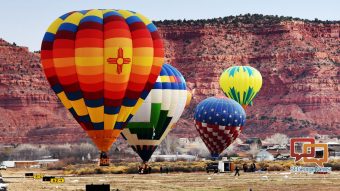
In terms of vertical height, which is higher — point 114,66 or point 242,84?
point 242,84

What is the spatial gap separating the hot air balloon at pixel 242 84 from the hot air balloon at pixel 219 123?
28.7 meters

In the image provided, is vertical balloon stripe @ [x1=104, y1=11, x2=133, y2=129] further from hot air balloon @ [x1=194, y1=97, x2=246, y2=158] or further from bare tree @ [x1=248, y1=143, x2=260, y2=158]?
bare tree @ [x1=248, y1=143, x2=260, y2=158]

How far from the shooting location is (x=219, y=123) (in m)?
91.8

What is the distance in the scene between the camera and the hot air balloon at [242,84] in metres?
123

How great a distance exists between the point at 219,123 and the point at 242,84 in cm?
3237

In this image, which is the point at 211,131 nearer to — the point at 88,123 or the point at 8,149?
the point at 88,123

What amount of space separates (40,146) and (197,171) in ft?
Result: 323

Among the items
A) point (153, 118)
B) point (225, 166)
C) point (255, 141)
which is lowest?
point (225, 166)

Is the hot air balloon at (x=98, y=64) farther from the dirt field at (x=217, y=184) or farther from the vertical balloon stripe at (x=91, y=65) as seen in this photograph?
the dirt field at (x=217, y=184)

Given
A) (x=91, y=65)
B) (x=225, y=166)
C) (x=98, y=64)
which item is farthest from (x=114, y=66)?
(x=225, y=166)

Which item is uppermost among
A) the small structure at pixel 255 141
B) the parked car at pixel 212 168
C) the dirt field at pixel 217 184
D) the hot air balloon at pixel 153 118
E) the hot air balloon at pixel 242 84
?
the hot air balloon at pixel 242 84

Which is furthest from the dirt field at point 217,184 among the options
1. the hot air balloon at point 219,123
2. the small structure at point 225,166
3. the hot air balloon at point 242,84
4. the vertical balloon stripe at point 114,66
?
the hot air balloon at point 242,84

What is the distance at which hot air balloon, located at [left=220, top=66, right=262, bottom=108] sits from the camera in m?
123

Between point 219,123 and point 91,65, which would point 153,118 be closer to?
point 219,123
